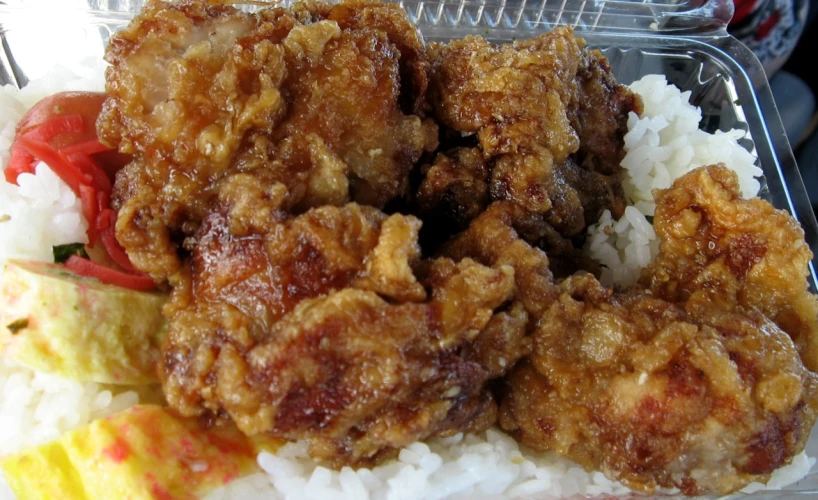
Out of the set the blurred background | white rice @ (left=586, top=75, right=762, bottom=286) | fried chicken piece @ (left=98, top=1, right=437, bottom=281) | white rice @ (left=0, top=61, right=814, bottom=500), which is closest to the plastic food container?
white rice @ (left=586, top=75, right=762, bottom=286)

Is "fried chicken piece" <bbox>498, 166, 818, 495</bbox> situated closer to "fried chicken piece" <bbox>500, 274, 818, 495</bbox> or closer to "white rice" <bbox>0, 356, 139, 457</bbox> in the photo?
"fried chicken piece" <bbox>500, 274, 818, 495</bbox>

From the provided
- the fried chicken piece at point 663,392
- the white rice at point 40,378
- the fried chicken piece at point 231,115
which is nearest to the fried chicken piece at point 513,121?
the fried chicken piece at point 231,115

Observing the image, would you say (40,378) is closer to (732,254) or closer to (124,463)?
(124,463)

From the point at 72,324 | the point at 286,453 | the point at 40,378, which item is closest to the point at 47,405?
the point at 40,378

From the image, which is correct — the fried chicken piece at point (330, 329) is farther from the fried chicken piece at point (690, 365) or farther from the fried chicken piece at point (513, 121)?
the fried chicken piece at point (513, 121)

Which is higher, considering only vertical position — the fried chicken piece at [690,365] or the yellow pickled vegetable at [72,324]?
the fried chicken piece at [690,365]

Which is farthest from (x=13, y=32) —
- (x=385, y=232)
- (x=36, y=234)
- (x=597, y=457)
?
(x=597, y=457)
